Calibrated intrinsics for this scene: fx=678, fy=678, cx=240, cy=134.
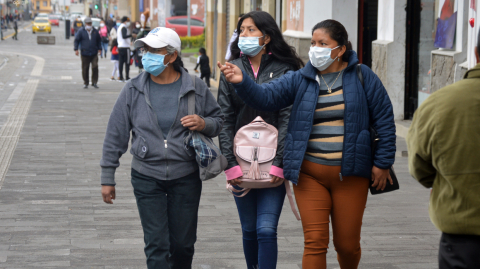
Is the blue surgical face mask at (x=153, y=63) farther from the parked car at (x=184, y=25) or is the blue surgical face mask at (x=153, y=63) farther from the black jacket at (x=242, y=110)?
the parked car at (x=184, y=25)

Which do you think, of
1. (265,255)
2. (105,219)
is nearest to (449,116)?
(265,255)

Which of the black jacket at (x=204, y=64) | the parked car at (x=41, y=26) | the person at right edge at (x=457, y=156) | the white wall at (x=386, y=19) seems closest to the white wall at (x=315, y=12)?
the white wall at (x=386, y=19)

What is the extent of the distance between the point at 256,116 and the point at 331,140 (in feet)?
1.87

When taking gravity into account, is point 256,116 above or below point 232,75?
below

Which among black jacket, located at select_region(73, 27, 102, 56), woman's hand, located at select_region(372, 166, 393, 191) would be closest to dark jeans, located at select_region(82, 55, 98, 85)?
black jacket, located at select_region(73, 27, 102, 56)

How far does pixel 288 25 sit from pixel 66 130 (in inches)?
211

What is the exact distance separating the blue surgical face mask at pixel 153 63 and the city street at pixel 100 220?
1.58 metres

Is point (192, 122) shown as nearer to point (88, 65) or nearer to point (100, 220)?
point (100, 220)

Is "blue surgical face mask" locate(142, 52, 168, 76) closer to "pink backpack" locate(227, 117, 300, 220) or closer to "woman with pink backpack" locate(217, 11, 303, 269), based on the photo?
"woman with pink backpack" locate(217, 11, 303, 269)

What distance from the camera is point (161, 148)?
372 centimetres

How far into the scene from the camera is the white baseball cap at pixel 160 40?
3766mm

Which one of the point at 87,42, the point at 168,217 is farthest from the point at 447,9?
the point at 87,42

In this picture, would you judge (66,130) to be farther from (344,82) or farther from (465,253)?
(465,253)

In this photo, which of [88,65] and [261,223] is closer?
[261,223]
